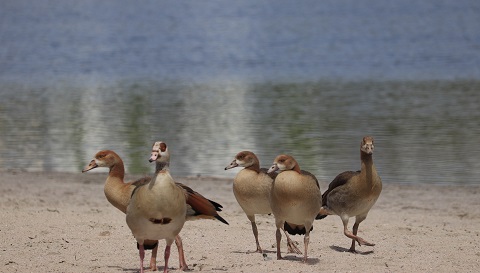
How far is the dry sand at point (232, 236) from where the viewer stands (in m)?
9.79

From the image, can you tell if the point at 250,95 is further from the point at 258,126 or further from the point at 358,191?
the point at 358,191

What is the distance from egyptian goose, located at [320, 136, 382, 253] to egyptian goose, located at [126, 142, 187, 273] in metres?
2.49

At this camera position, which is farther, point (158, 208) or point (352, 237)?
point (352, 237)

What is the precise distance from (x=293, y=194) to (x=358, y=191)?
1.28 metres

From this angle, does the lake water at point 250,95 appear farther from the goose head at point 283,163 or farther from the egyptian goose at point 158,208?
Result: the egyptian goose at point 158,208

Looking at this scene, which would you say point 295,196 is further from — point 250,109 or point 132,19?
point 132,19

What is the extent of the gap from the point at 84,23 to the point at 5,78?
37608mm

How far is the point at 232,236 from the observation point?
1168cm

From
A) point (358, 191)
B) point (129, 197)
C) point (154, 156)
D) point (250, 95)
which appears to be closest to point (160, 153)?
point (154, 156)

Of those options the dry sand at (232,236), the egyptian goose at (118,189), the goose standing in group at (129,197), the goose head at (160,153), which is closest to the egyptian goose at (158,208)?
the goose head at (160,153)

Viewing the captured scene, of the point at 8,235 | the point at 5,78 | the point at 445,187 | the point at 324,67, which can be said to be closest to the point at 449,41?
the point at 324,67

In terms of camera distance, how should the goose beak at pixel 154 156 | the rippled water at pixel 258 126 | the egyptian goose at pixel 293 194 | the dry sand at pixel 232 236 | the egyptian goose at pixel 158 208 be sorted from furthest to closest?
the rippled water at pixel 258 126
the dry sand at pixel 232 236
the egyptian goose at pixel 293 194
the egyptian goose at pixel 158 208
the goose beak at pixel 154 156

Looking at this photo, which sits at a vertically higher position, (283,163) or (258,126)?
(283,163)

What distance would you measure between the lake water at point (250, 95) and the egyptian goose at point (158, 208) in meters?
7.92
